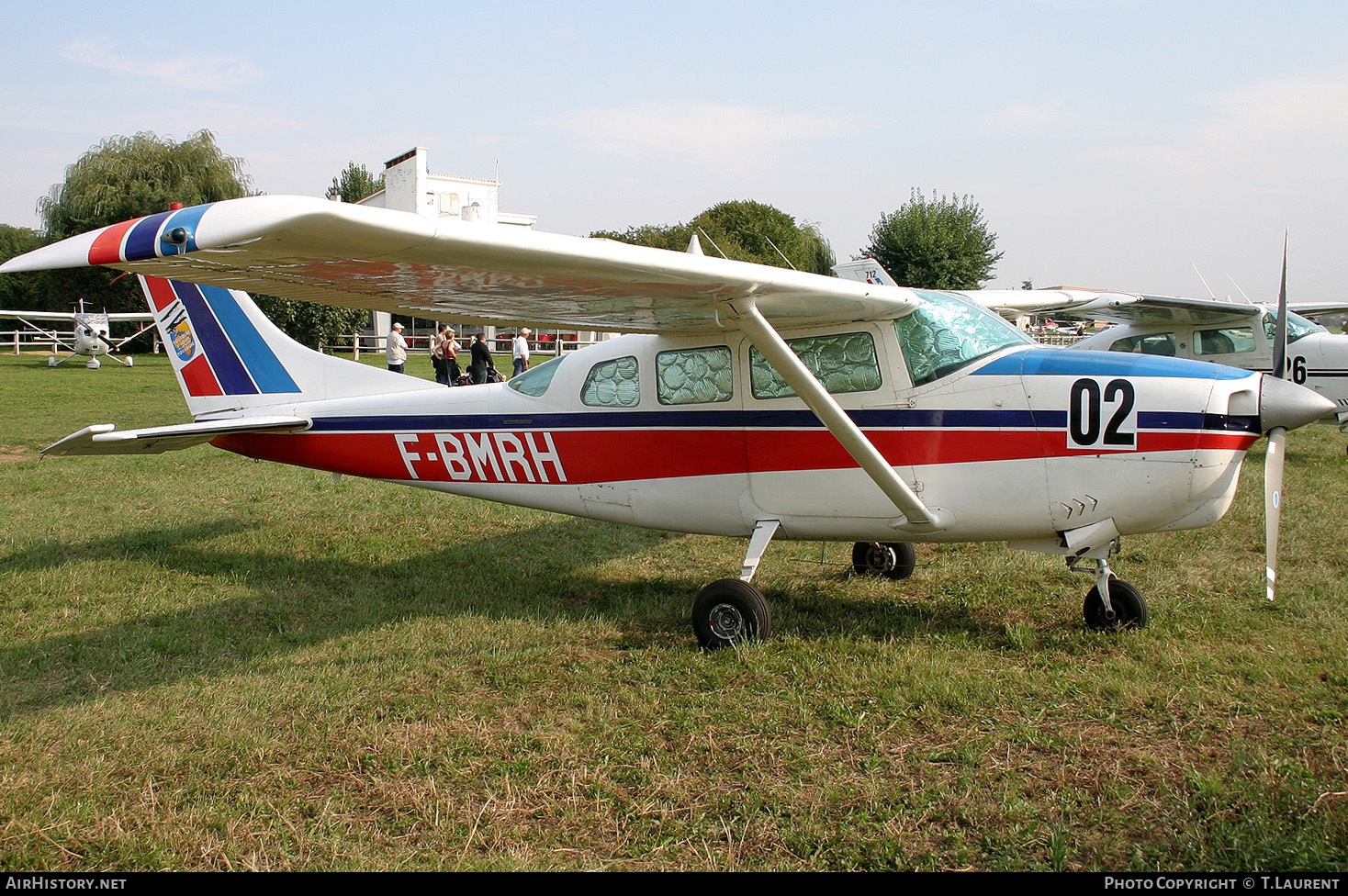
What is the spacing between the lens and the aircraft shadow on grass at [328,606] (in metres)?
4.87

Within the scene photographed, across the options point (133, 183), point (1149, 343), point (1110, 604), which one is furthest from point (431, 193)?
point (1110, 604)

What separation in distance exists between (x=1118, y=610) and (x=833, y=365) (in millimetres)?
2238

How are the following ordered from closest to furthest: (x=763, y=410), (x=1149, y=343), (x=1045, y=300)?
(x=763, y=410)
(x=1045, y=300)
(x=1149, y=343)

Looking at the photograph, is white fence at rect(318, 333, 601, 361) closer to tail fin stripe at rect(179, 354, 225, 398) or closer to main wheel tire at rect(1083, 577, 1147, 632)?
tail fin stripe at rect(179, 354, 225, 398)

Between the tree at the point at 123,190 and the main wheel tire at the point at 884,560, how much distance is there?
43.2 metres

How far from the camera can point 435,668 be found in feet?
15.9

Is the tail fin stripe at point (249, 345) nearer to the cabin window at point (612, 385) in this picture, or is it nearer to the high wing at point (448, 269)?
the high wing at point (448, 269)

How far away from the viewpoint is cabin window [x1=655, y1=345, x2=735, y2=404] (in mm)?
5652

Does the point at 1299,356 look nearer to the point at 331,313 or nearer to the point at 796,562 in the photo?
the point at 796,562

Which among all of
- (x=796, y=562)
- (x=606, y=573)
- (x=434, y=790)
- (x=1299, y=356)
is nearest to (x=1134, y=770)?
(x=434, y=790)

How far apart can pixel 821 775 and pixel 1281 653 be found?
2880 millimetres

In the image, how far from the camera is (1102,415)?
4.81m

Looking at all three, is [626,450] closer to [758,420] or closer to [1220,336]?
[758,420]

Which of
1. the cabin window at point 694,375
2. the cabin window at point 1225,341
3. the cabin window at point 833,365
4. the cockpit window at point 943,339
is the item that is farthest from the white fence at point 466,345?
the cockpit window at point 943,339
